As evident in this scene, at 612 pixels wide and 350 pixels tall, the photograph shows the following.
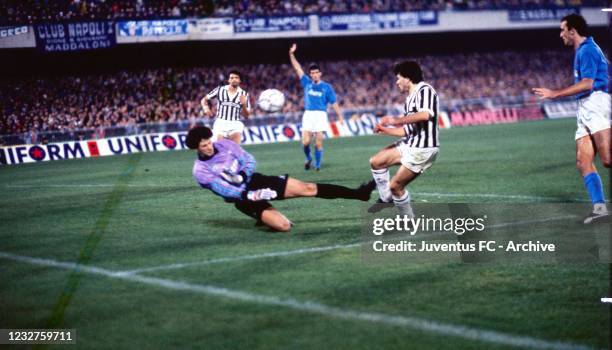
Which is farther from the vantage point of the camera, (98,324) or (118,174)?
(118,174)

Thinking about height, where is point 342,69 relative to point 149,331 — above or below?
below

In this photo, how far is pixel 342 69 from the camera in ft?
152

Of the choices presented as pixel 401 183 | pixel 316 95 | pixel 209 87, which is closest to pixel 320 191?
pixel 401 183

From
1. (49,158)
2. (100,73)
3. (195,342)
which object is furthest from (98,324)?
(100,73)

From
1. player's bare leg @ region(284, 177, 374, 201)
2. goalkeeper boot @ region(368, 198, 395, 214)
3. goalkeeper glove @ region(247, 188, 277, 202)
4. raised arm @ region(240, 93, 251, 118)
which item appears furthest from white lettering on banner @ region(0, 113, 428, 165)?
goalkeeper glove @ region(247, 188, 277, 202)

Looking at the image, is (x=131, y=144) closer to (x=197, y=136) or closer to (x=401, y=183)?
(x=197, y=136)

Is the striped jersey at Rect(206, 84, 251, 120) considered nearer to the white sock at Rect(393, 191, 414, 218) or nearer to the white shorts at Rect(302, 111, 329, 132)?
the white shorts at Rect(302, 111, 329, 132)

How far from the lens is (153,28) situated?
119 feet

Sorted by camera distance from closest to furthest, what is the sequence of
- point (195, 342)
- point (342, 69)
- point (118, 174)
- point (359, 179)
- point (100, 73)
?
point (195, 342) → point (359, 179) → point (118, 174) → point (100, 73) → point (342, 69)

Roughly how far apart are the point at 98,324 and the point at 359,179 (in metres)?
10.0

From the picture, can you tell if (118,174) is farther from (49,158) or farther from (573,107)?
(573,107)

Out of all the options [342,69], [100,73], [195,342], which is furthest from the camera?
[342,69]

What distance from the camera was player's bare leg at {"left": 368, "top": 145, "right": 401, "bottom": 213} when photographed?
9180 millimetres

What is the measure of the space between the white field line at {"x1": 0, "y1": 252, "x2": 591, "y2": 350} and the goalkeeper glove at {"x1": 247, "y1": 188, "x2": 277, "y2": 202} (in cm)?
218
